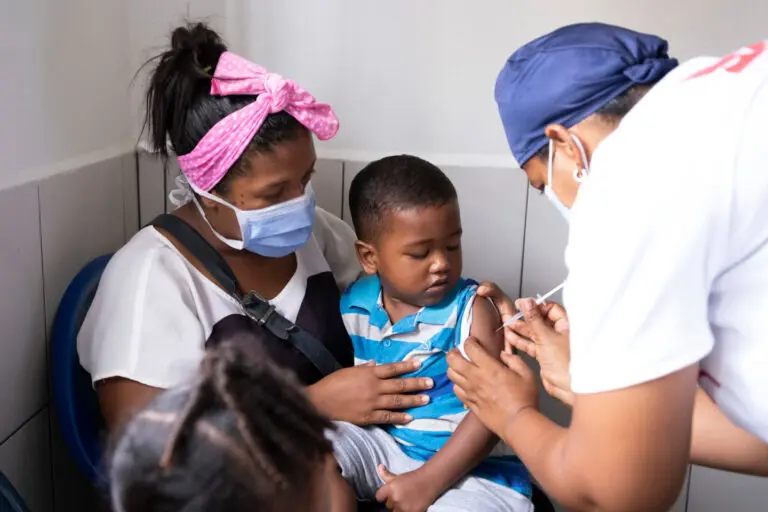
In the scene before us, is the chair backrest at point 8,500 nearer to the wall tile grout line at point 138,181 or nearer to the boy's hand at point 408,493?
the boy's hand at point 408,493

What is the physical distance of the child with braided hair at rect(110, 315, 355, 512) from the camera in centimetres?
73

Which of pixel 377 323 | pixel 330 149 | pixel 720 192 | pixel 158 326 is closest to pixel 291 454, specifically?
pixel 720 192

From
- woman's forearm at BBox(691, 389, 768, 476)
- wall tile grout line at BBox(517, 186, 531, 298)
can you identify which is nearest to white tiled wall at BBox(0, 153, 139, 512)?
wall tile grout line at BBox(517, 186, 531, 298)

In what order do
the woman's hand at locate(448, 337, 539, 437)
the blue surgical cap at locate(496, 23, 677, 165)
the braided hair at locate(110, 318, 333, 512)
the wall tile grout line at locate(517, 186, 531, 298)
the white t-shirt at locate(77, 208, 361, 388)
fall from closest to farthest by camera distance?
the braided hair at locate(110, 318, 333, 512) → the blue surgical cap at locate(496, 23, 677, 165) → the woman's hand at locate(448, 337, 539, 437) → the white t-shirt at locate(77, 208, 361, 388) → the wall tile grout line at locate(517, 186, 531, 298)

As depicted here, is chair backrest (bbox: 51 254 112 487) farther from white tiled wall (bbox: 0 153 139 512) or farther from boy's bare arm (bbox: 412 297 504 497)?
boy's bare arm (bbox: 412 297 504 497)

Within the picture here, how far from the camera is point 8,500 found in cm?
117

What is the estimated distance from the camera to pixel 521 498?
147 cm

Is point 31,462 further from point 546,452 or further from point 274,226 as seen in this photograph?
point 546,452

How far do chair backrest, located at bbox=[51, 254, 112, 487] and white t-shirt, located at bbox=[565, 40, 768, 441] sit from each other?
1.07 metres

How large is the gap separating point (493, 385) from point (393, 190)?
0.51 meters

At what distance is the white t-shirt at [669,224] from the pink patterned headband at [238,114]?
0.81 meters

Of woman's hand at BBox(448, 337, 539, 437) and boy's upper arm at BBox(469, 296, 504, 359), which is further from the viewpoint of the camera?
boy's upper arm at BBox(469, 296, 504, 359)

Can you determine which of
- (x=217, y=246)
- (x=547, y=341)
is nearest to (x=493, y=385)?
(x=547, y=341)

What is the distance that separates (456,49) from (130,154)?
0.89m
